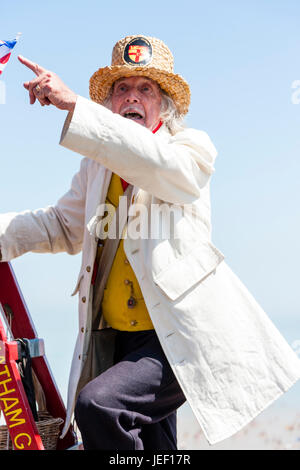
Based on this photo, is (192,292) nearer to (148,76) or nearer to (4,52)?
(148,76)

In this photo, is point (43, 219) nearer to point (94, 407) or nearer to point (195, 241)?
point (195, 241)

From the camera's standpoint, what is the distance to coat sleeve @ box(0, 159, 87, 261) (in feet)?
9.92

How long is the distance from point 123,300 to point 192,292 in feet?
1.06

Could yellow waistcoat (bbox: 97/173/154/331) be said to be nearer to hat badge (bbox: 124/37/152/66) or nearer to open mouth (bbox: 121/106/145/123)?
open mouth (bbox: 121/106/145/123)

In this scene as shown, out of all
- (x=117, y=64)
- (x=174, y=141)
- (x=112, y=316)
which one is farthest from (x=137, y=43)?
(x=112, y=316)

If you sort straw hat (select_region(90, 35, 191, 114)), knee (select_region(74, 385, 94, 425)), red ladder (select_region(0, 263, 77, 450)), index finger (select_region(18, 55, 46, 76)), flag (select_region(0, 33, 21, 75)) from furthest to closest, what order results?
straw hat (select_region(90, 35, 191, 114)) < flag (select_region(0, 33, 21, 75)) < red ladder (select_region(0, 263, 77, 450)) < index finger (select_region(18, 55, 46, 76)) < knee (select_region(74, 385, 94, 425))

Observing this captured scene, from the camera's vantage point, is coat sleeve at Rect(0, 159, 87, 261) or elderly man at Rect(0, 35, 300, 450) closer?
elderly man at Rect(0, 35, 300, 450)

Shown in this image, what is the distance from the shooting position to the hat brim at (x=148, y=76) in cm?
300

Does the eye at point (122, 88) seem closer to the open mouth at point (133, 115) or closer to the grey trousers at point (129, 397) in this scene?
the open mouth at point (133, 115)

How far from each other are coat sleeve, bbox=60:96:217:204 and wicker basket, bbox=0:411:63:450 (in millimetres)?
1119

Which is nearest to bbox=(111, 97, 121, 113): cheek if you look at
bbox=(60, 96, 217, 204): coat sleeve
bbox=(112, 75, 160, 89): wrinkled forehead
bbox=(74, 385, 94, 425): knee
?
bbox=(112, 75, 160, 89): wrinkled forehead

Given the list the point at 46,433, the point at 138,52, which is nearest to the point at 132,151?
the point at 138,52

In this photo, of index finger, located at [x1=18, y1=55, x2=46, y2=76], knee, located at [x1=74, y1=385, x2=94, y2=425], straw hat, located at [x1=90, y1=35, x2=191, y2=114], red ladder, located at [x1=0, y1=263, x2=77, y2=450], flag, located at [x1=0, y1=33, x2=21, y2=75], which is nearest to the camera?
knee, located at [x1=74, y1=385, x2=94, y2=425]
